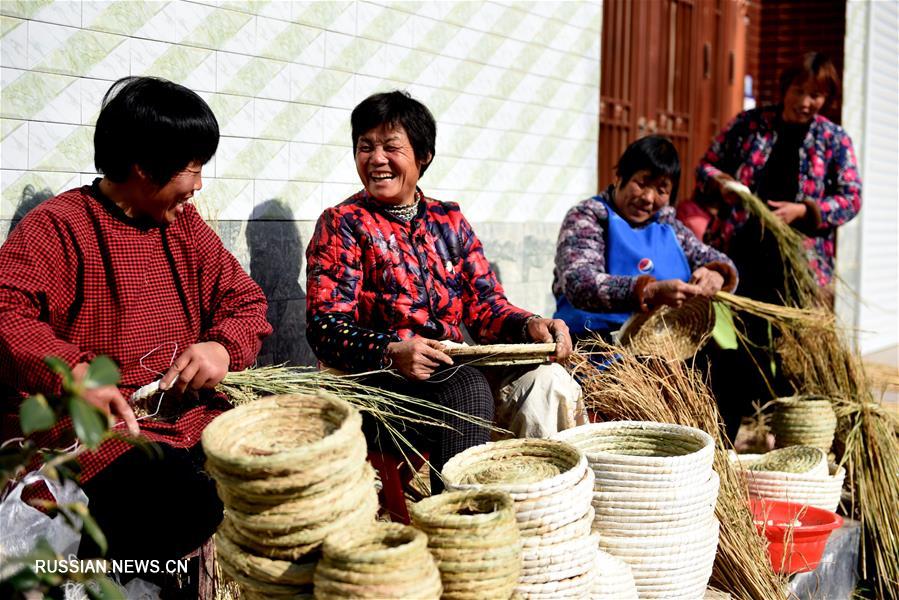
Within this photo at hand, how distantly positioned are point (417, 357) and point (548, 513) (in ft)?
2.28

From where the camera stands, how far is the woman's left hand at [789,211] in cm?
472

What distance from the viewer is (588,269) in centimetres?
385

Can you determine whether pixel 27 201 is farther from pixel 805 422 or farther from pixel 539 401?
pixel 805 422

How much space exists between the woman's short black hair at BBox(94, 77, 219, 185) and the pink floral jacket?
3.09 metres

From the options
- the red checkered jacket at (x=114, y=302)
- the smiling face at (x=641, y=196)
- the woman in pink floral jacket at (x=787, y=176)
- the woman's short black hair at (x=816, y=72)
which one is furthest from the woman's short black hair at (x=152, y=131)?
the woman's short black hair at (x=816, y=72)

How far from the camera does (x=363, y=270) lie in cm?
319

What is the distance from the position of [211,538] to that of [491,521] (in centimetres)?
95

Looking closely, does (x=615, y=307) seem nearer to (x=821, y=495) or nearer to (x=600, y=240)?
(x=600, y=240)

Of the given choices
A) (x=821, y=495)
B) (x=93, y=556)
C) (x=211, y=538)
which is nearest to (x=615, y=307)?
(x=821, y=495)

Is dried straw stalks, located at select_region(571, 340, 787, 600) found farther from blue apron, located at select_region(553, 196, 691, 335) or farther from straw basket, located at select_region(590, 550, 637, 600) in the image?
straw basket, located at select_region(590, 550, 637, 600)

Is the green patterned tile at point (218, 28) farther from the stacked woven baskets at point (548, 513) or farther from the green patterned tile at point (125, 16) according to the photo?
the stacked woven baskets at point (548, 513)

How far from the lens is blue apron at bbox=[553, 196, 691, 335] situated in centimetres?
391

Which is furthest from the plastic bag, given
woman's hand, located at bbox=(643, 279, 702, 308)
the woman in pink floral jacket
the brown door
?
the brown door

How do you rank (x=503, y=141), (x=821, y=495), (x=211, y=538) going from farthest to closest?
(x=503, y=141)
(x=821, y=495)
(x=211, y=538)
